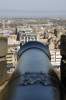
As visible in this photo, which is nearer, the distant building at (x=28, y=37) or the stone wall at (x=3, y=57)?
the stone wall at (x=3, y=57)

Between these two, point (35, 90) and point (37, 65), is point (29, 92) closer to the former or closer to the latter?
point (35, 90)

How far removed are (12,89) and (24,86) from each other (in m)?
0.07

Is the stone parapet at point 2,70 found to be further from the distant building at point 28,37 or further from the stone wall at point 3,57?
the distant building at point 28,37

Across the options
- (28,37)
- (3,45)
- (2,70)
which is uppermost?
(3,45)

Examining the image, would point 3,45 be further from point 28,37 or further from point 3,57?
point 28,37

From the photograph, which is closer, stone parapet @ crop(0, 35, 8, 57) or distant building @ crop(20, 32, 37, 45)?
stone parapet @ crop(0, 35, 8, 57)

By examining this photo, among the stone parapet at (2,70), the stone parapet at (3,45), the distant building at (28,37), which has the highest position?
the stone parapet at (3,45)

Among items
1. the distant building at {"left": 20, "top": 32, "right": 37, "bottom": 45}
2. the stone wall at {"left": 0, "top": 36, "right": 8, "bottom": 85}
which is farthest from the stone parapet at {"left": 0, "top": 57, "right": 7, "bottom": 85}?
the distant building at {"left": 20, "top": 32, "right": 37, "bottom": 45}

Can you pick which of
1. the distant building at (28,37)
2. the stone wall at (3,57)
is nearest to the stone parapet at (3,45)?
the stone wall at (3,57)

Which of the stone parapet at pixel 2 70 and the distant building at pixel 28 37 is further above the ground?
the stone parapet at pixel 2 70

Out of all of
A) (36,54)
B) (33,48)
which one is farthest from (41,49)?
(36,54)

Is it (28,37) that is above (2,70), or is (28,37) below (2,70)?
below

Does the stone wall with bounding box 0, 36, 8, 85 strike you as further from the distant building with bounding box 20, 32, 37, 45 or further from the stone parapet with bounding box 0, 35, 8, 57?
the distant building with bounding box 20, 32, 37, 45

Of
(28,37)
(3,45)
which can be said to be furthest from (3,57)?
(28,37)
